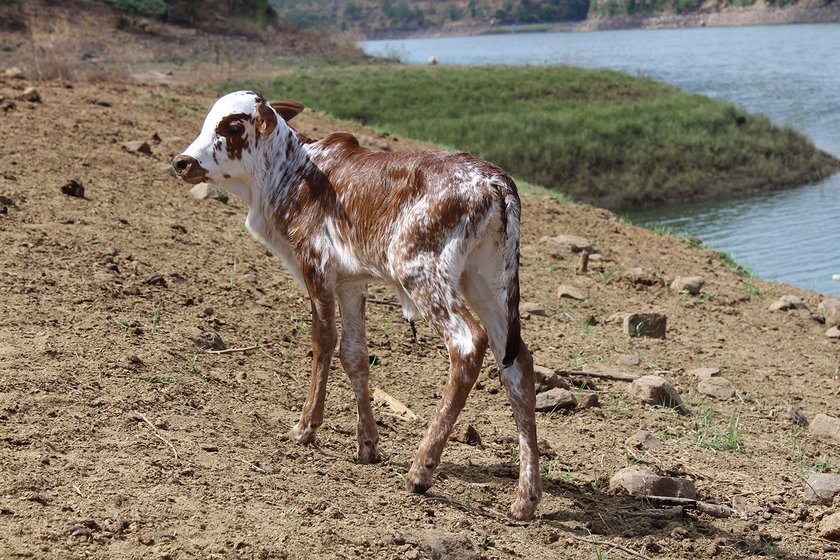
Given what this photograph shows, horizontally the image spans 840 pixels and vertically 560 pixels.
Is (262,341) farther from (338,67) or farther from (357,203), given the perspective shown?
(338,67)

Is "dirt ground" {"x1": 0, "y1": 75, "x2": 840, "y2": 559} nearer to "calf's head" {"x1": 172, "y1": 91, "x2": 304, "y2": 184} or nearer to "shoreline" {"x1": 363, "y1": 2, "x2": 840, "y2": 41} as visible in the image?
"calf's head" {"x1": 172, "y1": 91, "x2": 304, "y2": 184}

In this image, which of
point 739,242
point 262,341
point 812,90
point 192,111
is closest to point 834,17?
point 812,90

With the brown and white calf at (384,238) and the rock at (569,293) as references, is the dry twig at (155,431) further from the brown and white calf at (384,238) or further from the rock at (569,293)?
the rock at (569,293)

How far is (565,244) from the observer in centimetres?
1097

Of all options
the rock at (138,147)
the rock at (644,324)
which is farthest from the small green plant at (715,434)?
the rock at (138,147)

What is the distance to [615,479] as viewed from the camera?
212 inches

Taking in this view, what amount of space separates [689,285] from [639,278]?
1.70 ft

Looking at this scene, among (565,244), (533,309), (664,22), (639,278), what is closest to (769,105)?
(565,244)

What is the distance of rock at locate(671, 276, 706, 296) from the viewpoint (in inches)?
404

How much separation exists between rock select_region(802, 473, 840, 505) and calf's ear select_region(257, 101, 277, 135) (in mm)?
3444

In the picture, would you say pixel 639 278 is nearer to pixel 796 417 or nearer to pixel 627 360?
pixel 627 360

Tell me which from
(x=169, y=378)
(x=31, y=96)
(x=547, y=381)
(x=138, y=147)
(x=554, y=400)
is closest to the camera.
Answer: (x=169, y=378)

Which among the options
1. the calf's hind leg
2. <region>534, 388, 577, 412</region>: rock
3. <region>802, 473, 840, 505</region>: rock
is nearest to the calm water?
<region>534, 388, 577, 412</region>: rock

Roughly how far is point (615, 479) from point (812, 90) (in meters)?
37.3
